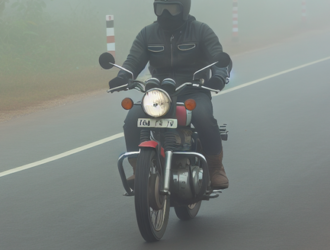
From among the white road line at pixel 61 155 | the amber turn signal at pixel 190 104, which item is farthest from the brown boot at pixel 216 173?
the white road line at pixel 61 155

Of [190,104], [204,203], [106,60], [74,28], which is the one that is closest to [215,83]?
[190,104]

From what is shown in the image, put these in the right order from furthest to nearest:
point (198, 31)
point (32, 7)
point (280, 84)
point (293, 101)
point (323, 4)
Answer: point (323, 4)
point (32, 7)
point (280, 84)
point (293, 101)
point (198, 31)

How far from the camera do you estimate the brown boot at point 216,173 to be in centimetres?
551

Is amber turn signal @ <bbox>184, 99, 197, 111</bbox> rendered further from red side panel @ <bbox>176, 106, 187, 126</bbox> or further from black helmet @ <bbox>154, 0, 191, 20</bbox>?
black helmet @ <bbox>154, 0, 191, 20</bbox>

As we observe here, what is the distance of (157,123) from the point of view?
190 inches

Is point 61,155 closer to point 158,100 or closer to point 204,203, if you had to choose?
point 204,203

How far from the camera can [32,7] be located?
63.1ft

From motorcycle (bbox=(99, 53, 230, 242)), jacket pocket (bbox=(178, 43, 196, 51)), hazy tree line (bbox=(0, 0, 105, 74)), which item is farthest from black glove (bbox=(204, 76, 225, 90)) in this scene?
hazy tree line (bbox=(0, 0, 105, 74))

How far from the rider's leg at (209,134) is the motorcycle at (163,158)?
138 millimetres

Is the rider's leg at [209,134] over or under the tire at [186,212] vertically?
over

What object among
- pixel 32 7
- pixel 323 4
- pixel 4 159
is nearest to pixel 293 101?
pixel 4 159

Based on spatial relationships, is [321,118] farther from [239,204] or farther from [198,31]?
[198,31]

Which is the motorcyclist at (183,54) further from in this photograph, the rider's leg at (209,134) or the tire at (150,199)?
the tire at (150,199)

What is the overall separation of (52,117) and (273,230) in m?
6.04
